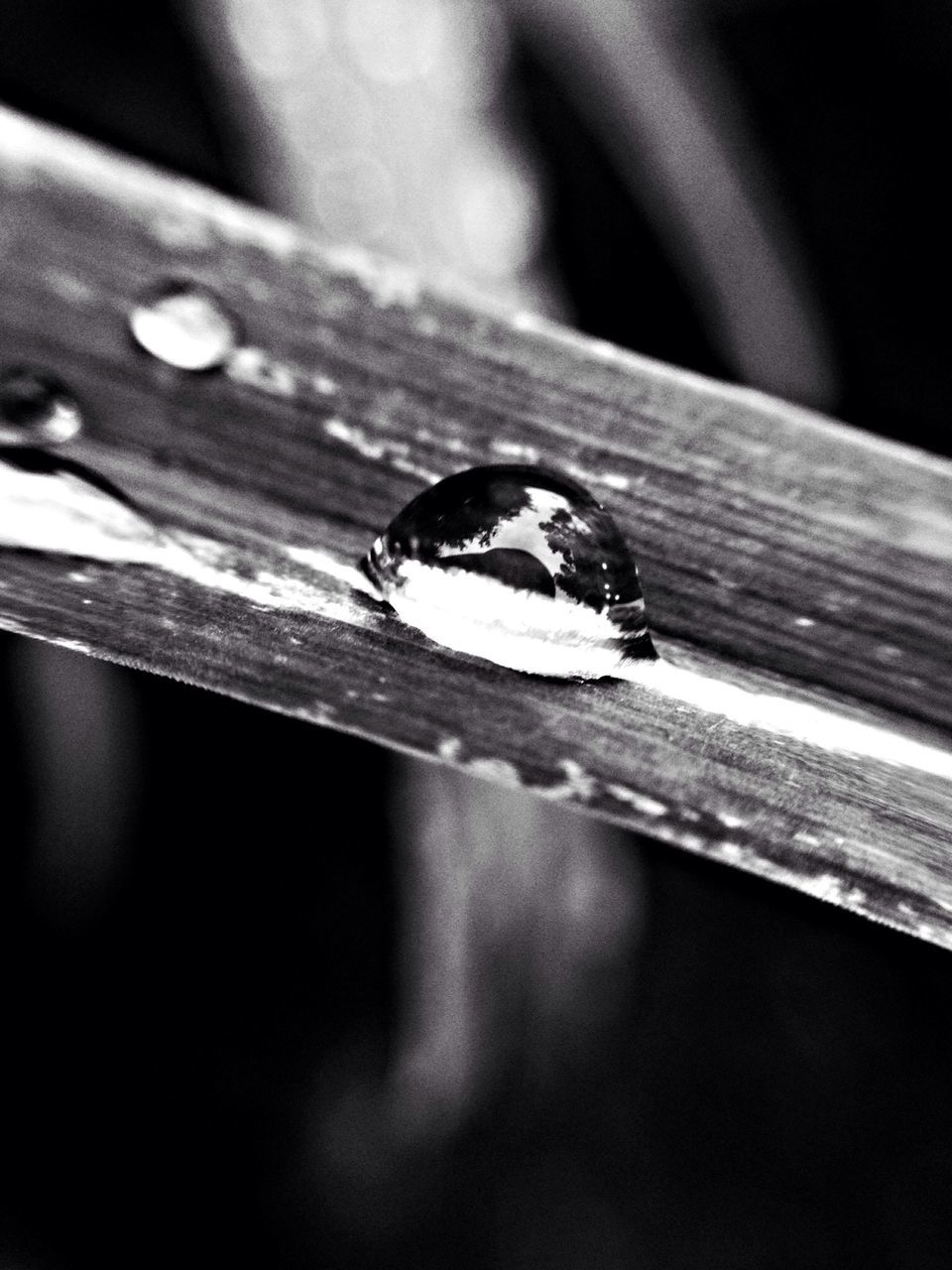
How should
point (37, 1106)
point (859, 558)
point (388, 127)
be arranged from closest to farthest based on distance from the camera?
1. point (859, 558)
2. point (388, 127)
3. point (37, 1106)

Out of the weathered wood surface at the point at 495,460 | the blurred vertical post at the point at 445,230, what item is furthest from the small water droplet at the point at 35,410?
the blurred vertical post at the point at 445,230

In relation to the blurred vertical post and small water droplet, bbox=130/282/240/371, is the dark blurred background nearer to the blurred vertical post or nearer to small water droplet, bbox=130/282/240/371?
the blurred vertical post

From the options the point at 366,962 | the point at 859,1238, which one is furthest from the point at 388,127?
the point at 859,1238

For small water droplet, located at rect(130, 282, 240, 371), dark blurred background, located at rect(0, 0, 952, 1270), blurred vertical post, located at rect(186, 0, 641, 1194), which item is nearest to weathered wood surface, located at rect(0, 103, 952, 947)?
small water droplet, located at rect(130, 282, 240, 371)

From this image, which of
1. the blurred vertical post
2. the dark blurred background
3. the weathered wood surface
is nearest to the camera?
the weathered wood surface

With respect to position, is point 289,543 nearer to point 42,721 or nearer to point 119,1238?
point 42,721

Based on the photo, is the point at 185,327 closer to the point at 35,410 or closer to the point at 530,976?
the point at 35,410
